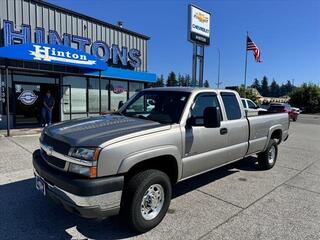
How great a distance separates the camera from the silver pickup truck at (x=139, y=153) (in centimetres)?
311

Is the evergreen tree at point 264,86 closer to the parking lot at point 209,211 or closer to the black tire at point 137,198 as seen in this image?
the parking lot at point 209,211

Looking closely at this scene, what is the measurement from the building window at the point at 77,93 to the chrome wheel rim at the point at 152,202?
41.7 feet

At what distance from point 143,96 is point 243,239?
2.93 metres

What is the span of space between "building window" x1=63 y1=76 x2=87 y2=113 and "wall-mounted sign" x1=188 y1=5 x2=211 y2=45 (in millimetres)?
8046

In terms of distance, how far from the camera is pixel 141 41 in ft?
63.1

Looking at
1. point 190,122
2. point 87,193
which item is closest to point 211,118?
point 190,122

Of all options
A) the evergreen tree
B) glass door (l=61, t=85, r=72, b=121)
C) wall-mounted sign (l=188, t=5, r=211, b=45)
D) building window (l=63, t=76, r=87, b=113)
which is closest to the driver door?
glass door (l=61, t=85, r=72, b=121)

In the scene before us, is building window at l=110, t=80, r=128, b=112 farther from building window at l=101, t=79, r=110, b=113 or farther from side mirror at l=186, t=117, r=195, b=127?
side mirror at l=186, t=117, r=195, b=127

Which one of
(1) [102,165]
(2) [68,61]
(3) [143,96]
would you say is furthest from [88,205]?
(2) [68,61]

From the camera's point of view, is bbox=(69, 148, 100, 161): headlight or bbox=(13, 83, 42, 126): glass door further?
bbox=(13, 83, 42, 126): glass door

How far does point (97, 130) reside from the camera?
356cm

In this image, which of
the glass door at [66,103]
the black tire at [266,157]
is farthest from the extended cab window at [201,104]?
the glass door at [66,103]

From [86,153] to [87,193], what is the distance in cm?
44

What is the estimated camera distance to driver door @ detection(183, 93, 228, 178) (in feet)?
13.8
